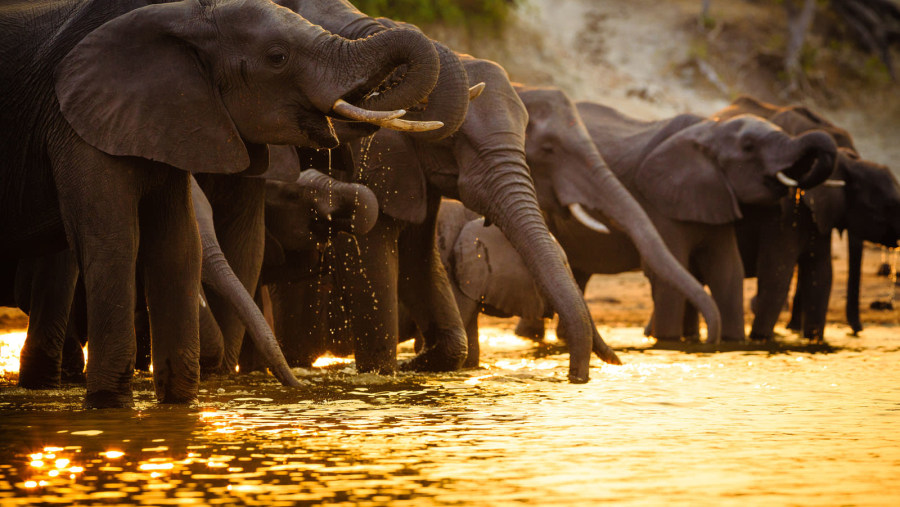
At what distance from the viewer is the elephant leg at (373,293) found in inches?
305

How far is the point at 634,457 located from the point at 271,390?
252cm

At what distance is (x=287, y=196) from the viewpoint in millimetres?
8031

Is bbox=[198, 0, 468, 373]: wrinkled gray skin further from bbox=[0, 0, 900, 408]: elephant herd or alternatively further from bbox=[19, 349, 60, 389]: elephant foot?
bbox=[19, 349, 60, 389]: elephant foot

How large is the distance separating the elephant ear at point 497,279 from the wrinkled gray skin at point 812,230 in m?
3.60

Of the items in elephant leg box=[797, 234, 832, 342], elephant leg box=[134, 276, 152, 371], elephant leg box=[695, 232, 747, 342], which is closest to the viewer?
elephant leg box=[134, 276, 152, 371]

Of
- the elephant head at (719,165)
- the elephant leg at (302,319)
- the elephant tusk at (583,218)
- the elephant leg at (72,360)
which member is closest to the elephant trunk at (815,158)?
the elephant head at (719,165)

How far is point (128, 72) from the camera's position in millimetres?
5621

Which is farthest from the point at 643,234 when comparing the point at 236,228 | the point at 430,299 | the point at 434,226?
the point at 236,228

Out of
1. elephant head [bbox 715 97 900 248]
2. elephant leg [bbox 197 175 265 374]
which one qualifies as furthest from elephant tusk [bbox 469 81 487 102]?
elephant head [bbox 715 97 900 248]

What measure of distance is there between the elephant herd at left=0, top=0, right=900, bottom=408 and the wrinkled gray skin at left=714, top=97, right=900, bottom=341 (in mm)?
746

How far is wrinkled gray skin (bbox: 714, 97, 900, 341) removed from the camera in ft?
41.3

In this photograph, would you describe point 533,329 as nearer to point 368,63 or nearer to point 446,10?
point 368,63

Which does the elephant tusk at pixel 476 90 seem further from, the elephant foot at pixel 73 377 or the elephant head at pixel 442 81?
the elephant foot at pixel 73 377

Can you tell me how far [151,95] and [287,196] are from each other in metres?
2.44
